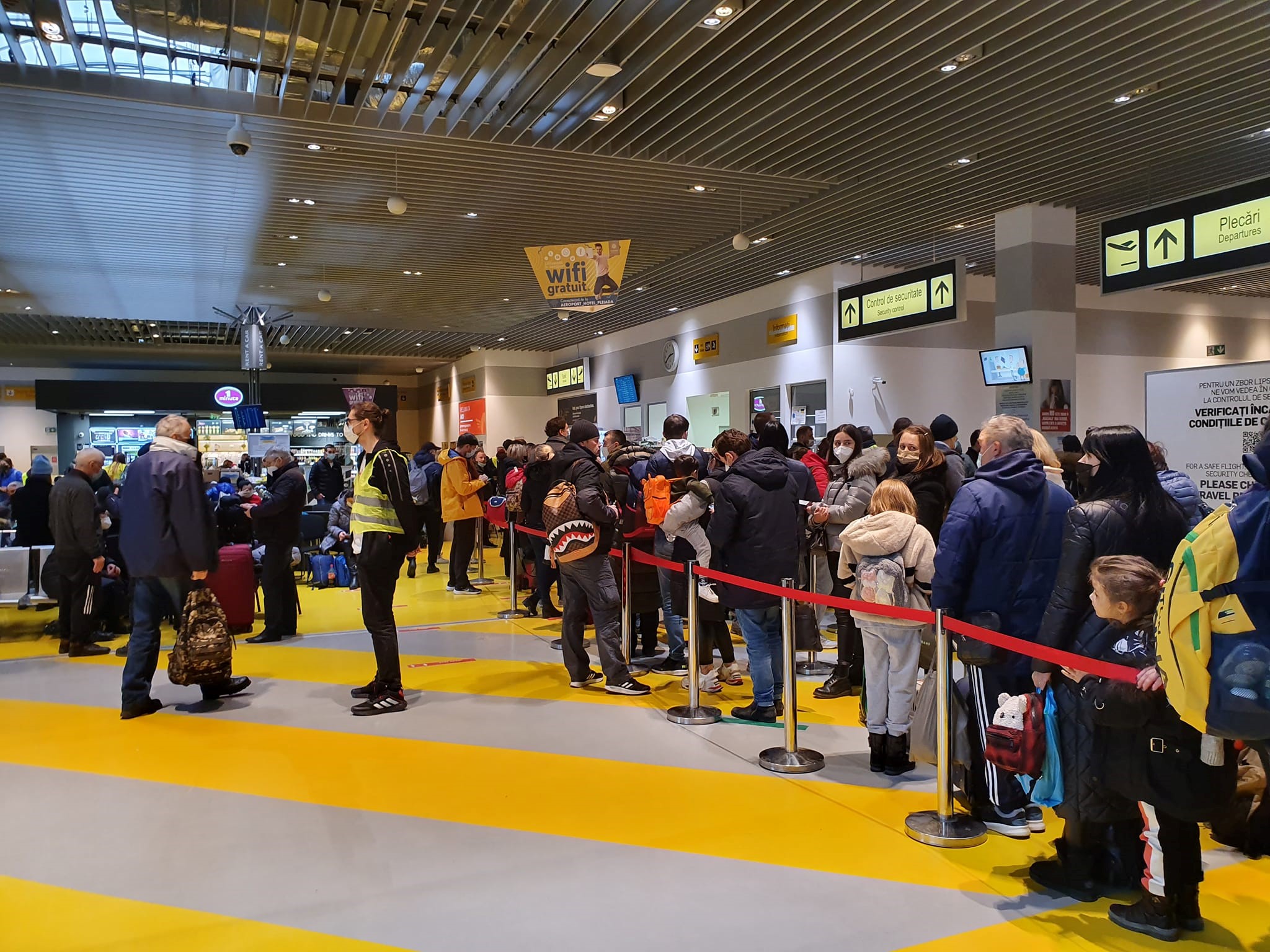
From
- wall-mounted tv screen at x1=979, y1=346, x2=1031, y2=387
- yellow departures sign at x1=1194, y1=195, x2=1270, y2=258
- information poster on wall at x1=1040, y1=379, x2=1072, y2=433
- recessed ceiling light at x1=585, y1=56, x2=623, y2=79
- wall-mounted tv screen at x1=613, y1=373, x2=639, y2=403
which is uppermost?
recessed ceiling light at x1=585, y1=56, x2=623, y2=79

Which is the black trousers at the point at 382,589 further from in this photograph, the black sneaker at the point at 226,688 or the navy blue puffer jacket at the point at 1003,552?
the navy blue puffer jacket at the point at 1003,552

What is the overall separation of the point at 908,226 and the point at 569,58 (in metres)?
5.64

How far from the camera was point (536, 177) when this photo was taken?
27.4 ft

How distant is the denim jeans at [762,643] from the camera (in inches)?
Answer: 188

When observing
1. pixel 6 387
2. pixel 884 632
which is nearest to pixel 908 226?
pixel 884 632

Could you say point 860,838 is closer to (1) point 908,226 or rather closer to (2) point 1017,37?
(2) point 1017,37

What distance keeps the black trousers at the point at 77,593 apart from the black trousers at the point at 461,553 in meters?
3.61

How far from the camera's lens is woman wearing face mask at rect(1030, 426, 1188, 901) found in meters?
2.75

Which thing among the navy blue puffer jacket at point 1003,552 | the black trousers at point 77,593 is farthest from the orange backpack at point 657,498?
the black trousers at point 77,593

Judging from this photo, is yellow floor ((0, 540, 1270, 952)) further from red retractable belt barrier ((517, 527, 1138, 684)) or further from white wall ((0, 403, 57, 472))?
white wall ((0, 403, 57, 472))

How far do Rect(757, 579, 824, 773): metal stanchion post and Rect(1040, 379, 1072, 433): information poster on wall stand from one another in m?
6.37

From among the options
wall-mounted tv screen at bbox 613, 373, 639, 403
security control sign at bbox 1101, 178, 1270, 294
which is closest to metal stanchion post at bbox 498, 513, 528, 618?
security control sign at bbox 1101, 178, 1270, 294

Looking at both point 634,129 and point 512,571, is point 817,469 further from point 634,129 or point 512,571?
point 634,129

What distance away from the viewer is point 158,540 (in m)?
4.95
